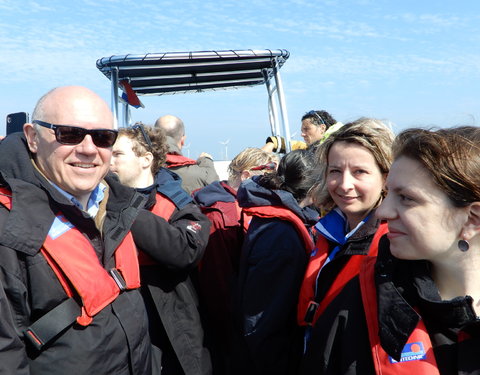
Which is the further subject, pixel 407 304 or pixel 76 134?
pixel 76 134

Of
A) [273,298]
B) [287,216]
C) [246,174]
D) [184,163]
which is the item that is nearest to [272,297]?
[273,298]

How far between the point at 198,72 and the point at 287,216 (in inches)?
153

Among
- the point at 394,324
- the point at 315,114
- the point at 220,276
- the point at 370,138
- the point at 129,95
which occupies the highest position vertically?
the point at 129,95

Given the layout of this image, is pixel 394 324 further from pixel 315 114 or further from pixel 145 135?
pixel 315 114

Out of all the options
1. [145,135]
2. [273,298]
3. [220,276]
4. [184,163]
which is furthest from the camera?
[184,163]

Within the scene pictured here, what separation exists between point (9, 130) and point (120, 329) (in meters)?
1.67

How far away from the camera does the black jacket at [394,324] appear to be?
126cm

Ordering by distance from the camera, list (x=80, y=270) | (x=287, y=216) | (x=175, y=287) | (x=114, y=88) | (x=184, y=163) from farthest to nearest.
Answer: (x=114, y=88)
(x=184, y=163)
(x=175, y=287)
(x=287, y=216)
(x=80, y=270)

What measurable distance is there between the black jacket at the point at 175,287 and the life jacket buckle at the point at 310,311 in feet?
2.78

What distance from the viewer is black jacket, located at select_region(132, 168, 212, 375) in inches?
94.0

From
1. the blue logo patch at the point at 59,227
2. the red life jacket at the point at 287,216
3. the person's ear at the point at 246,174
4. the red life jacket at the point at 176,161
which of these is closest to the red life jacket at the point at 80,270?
the blue logo patch at the point at 59,227

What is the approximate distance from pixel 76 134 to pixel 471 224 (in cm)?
156

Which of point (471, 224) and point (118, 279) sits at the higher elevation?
point (471, 224)

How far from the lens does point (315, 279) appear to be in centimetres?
194
